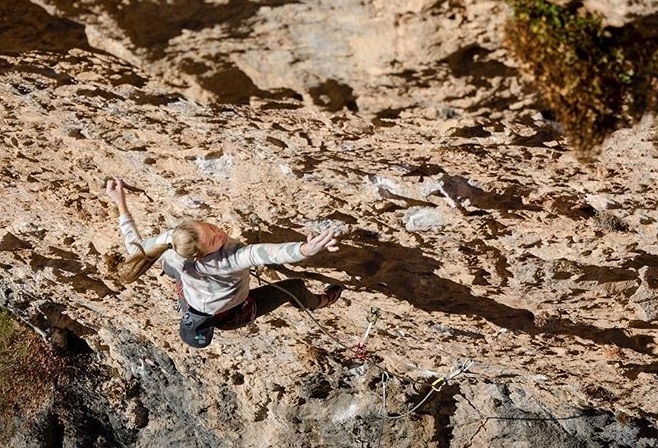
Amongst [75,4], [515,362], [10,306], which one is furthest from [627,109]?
[10,306]

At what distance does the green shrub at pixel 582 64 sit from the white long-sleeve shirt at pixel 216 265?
5.57 ft

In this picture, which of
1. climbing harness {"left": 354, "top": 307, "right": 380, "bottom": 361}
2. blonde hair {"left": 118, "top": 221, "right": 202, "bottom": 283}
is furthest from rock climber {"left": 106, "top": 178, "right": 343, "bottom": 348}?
climbing harness {"left": 354, "top": 307, "right": 380, "bottom": 361}

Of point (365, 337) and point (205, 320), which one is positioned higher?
point (205, 320)

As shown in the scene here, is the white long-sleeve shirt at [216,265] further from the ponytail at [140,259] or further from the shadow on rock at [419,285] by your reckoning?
the shadow on rock at [419,285]

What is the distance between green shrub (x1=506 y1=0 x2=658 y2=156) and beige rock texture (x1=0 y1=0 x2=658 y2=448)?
0.13 m

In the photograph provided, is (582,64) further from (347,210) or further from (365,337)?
(365,337)

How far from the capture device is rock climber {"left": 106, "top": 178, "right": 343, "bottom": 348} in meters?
4.14

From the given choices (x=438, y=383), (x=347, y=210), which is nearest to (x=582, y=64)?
(x=347, y=210)

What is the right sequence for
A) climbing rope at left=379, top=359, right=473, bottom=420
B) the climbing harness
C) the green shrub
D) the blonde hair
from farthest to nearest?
climbing rope at left=379, top=359, right=473, bottom=420 → the climbing harness → the blonde hair → the green shrub

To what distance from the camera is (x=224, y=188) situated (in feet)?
16.1

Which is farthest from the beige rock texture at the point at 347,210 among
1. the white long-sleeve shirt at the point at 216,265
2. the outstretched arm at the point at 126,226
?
the white long-sleeve shirt at the point at 216,265

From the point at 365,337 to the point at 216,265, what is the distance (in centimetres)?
219

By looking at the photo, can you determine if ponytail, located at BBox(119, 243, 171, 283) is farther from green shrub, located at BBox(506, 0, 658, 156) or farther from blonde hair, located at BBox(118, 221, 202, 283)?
green shrub, located at BBox(506, 0, 658, 156)

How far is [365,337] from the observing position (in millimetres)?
6230
